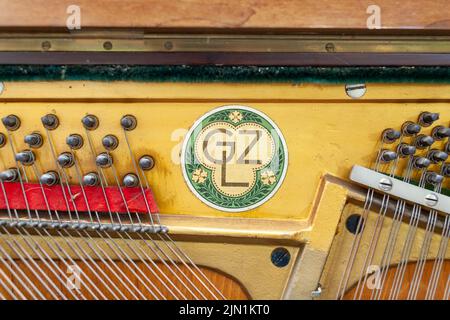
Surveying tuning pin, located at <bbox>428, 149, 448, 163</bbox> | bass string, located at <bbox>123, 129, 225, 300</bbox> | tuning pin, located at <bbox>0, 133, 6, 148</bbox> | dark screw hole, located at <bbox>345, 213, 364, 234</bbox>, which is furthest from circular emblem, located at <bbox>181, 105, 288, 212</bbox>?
tuning pin, located at <bbox>0, 133, 6, 148</bbox>

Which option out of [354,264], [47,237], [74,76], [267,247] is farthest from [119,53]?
[354,264]

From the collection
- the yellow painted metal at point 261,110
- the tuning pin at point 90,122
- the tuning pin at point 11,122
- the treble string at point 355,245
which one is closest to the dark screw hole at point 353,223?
the treble string at point 355,245

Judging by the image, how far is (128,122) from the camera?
1.38 metres

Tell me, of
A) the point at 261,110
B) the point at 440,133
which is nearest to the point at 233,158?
the point at 261,110

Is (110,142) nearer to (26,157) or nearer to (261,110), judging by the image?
(26,157)

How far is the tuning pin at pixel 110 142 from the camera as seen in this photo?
1372 mm

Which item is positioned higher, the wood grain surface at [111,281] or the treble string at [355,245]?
the treble string at [355,245]

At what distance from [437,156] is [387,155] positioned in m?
0.16

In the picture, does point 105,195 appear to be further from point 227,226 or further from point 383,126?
point 383,126

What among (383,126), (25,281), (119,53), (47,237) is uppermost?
(119,53)

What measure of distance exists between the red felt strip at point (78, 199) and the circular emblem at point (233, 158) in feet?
0.56

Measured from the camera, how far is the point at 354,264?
1.42 meters

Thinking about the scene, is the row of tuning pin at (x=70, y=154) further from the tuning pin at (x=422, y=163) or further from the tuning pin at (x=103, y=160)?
the tuning pin at (x=422, y=163)

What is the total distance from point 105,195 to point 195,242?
1.06ft
